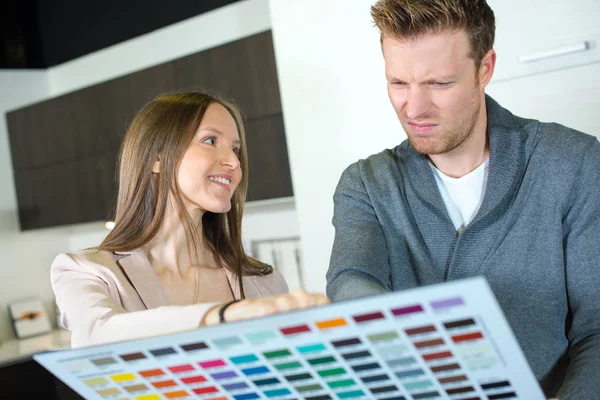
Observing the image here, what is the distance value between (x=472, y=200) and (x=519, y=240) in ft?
0.53

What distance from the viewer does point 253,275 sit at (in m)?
2.21

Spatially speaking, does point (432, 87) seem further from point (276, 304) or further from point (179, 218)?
point (276, 304)

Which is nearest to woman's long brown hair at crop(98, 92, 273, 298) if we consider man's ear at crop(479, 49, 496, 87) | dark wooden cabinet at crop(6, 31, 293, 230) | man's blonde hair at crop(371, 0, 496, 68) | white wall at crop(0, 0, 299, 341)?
man's blonde hair at crop(371, 0, 496, 68)

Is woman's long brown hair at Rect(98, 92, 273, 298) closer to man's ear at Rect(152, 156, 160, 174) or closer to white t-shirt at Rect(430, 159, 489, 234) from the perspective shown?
man's ear at Rect(152, 156, 160, 174)

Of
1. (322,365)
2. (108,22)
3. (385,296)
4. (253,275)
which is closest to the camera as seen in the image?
(385,296)

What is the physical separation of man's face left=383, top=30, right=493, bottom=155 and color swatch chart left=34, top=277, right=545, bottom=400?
0.89 meters

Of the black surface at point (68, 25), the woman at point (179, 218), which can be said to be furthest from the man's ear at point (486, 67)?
the black surface at point (68, 25)

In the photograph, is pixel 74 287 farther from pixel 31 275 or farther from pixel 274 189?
pixel 31 275

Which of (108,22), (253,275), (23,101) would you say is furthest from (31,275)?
(253,275)

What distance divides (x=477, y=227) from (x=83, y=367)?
0.98 meters

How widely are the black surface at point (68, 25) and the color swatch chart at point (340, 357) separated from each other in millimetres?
4291

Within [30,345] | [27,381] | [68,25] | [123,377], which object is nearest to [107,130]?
[68,25]

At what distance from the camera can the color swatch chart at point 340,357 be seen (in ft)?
2.68

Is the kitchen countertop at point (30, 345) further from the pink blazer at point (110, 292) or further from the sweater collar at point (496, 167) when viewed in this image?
the sweater collar at point (496, 167)
